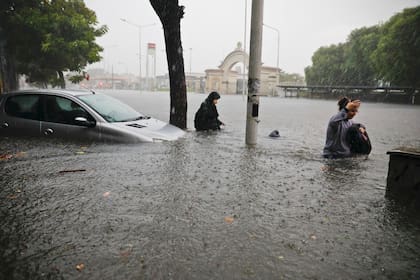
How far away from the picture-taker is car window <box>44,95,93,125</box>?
279 inches

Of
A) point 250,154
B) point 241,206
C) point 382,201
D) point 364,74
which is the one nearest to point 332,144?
point 250,154

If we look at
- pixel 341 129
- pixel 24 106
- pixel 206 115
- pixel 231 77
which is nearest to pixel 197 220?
pixel 341 129

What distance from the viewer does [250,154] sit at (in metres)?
7.20

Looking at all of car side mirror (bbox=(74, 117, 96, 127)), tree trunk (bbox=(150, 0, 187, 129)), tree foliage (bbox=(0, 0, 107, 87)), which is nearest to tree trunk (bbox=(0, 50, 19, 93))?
tree foliage (bbox=(0, 0, 107, 87))

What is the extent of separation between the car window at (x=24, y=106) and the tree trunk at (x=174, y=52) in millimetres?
4193

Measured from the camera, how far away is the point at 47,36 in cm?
2084

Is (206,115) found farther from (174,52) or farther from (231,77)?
(231,77)

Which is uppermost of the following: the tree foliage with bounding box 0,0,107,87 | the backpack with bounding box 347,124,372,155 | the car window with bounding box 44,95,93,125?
the tree foliage with bounding box 0,0,107,87

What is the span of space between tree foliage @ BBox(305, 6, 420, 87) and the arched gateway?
11729 mm

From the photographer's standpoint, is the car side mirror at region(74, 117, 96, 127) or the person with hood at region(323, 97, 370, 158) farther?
the car side mirror at region(74, 117, 96, 127)

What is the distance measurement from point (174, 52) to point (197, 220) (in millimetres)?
7624

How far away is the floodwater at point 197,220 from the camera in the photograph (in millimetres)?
2592

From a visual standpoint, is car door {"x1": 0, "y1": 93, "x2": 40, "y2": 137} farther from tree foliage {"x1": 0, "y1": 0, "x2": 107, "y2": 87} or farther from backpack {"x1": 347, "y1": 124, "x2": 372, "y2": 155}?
tree foliage {"x1": 0, "y1": 0, "x2": 107, "y2": 87}

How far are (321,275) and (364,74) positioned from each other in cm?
5915
